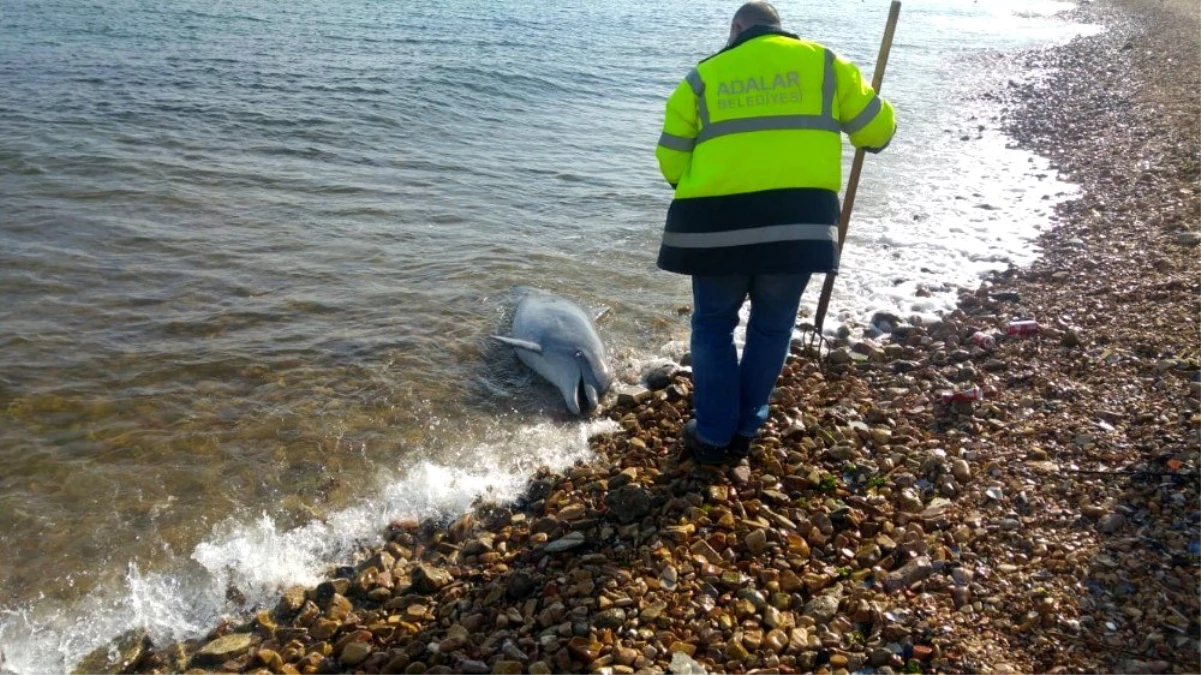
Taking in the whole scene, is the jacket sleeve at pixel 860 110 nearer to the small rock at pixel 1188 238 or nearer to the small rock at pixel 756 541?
the small rock at pixel 756 541

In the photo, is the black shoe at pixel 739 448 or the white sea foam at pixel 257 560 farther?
the black shoe at pixel 739 448

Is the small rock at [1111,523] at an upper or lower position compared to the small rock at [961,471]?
upper

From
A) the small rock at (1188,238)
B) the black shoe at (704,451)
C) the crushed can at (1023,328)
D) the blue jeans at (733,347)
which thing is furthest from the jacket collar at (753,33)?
the small rock at (1188,238)

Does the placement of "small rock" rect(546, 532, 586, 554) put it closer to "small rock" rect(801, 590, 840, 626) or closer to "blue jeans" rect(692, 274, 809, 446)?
"blue jeans" rect(692, 274, 809, 446)

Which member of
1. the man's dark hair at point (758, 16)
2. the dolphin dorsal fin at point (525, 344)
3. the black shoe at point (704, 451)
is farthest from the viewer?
the dolphin dorsal fin at point (525, 344)

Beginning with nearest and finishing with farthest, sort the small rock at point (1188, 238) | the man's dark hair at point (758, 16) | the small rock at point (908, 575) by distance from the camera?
the small rock at point (908, 575) < the man's dark hair at point (758, 16) < the small rock at point (1188, 238)

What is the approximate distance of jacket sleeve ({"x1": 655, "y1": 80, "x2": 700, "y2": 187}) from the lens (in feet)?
14.4

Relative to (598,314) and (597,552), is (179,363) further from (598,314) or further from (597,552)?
(597,552)

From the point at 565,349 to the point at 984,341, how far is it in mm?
3627

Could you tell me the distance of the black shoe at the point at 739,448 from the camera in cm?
519

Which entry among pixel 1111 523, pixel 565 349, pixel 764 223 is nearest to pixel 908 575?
pixel 1111 523

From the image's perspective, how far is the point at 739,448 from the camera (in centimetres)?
521

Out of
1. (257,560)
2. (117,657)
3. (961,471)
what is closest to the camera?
(117,657)

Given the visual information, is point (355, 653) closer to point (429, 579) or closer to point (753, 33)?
point (429, 579)
